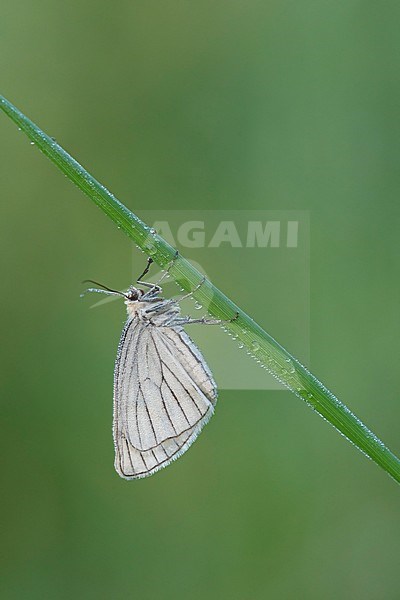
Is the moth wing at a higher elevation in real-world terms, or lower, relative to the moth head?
lower

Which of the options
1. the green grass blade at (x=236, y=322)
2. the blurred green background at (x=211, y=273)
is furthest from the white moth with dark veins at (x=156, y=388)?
the blurred green background at (x=211, y=273)

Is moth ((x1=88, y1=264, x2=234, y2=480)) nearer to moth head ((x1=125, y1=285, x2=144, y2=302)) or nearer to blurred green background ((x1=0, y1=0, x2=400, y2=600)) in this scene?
moth head ((x1=125, y1=285, x2=144, y2=302))

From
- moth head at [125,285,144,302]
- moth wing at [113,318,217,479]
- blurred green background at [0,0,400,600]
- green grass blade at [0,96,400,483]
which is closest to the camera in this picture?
green grass blade at [0,96,400,483]

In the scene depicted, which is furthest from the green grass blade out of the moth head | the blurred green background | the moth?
the blurred green background

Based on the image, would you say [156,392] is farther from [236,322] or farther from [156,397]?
[236,322]

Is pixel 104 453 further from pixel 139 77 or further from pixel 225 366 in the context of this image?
pixel 139 77

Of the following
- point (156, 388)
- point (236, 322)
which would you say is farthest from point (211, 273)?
point (236, 322)

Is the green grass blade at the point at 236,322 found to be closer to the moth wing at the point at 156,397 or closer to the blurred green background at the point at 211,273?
the moth wing at the point at 156,397
